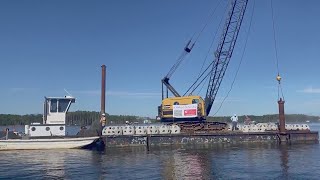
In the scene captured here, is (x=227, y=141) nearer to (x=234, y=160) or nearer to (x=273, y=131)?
(x=273, y=131)

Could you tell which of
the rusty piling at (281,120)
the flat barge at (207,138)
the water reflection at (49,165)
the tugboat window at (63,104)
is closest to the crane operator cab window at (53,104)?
the tugboat window at (63,104)

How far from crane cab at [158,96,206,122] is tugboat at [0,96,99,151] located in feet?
44.9

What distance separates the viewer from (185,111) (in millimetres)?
50500

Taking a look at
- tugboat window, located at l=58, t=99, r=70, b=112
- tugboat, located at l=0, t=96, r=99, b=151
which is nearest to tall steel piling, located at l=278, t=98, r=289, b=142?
tugboat, located at l=0, t=96, r=99, b=151

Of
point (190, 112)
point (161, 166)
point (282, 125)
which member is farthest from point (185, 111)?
point (161, 166)

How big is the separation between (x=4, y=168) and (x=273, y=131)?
113ft

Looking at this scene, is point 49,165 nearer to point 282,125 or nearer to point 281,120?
point 281,120

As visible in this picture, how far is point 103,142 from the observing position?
4262cm

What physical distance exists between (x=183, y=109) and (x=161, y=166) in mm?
23963

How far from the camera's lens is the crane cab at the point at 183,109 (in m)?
50.1

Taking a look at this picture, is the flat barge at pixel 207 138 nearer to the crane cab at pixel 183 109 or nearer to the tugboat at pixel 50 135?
the tugboat at pixel 50 135

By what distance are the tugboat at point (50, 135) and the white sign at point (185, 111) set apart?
14.1 meters

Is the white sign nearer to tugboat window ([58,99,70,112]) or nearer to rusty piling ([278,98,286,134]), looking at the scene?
rusty piling ([278,98,286,134])

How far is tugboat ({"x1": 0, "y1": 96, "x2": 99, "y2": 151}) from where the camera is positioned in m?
40.1
